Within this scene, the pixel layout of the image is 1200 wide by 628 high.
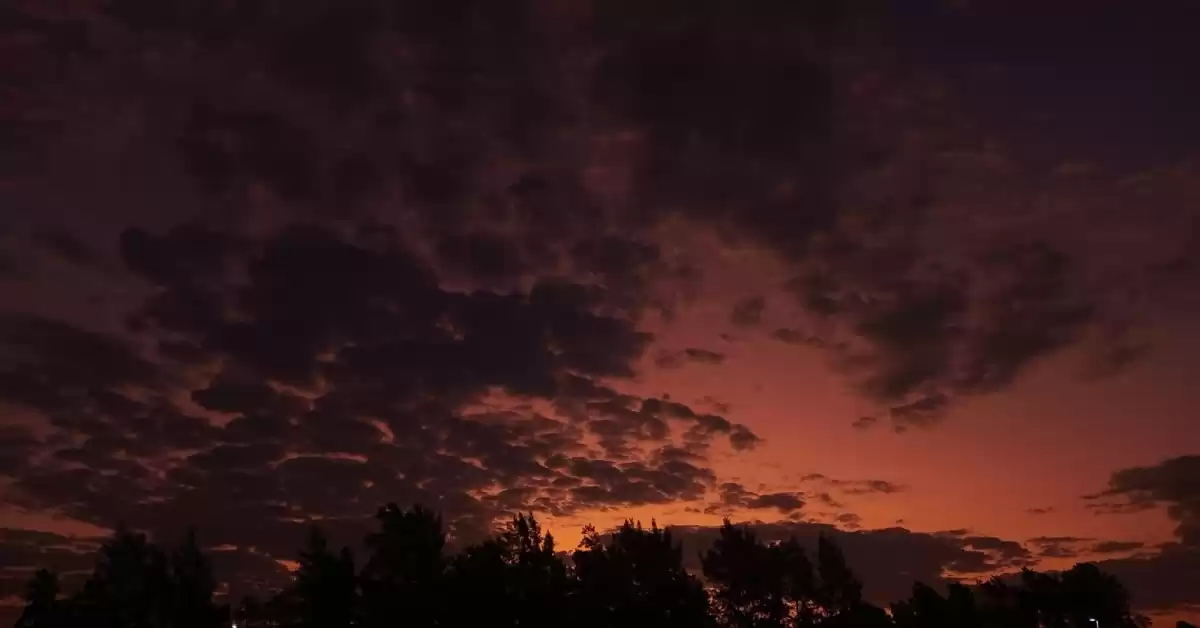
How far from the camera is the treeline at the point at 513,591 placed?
64250 mm

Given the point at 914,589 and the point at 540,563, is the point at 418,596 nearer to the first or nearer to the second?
the point at 540,563

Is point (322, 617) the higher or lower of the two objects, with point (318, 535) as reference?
lower

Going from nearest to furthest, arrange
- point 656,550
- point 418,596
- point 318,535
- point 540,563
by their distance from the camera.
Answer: point 418,596, point 318,535, point 540,563, point 656,550

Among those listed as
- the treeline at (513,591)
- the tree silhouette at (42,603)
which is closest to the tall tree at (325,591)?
the treeline at (513,591)

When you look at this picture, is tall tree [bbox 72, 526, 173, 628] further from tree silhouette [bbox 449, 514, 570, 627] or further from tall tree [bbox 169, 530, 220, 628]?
tree silhouette [bbox 449, 514, 570, 627]

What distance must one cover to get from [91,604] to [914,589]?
218 ft

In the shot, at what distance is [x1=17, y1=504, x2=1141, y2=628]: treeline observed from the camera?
64.2 metres

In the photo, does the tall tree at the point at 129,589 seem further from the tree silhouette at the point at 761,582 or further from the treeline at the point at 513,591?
the tree silhouette at the point at 761,582

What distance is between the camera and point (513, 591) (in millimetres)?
69062

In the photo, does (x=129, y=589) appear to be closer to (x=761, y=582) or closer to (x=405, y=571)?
(x=405, y=571)

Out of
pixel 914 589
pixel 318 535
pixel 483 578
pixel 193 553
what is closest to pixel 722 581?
pixel 914 589

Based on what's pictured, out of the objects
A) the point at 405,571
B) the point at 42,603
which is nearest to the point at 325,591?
the point at 405,571

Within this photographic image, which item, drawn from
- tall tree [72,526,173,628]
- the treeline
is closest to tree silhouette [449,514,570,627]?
the treeline

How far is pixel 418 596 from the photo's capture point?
6356cm
